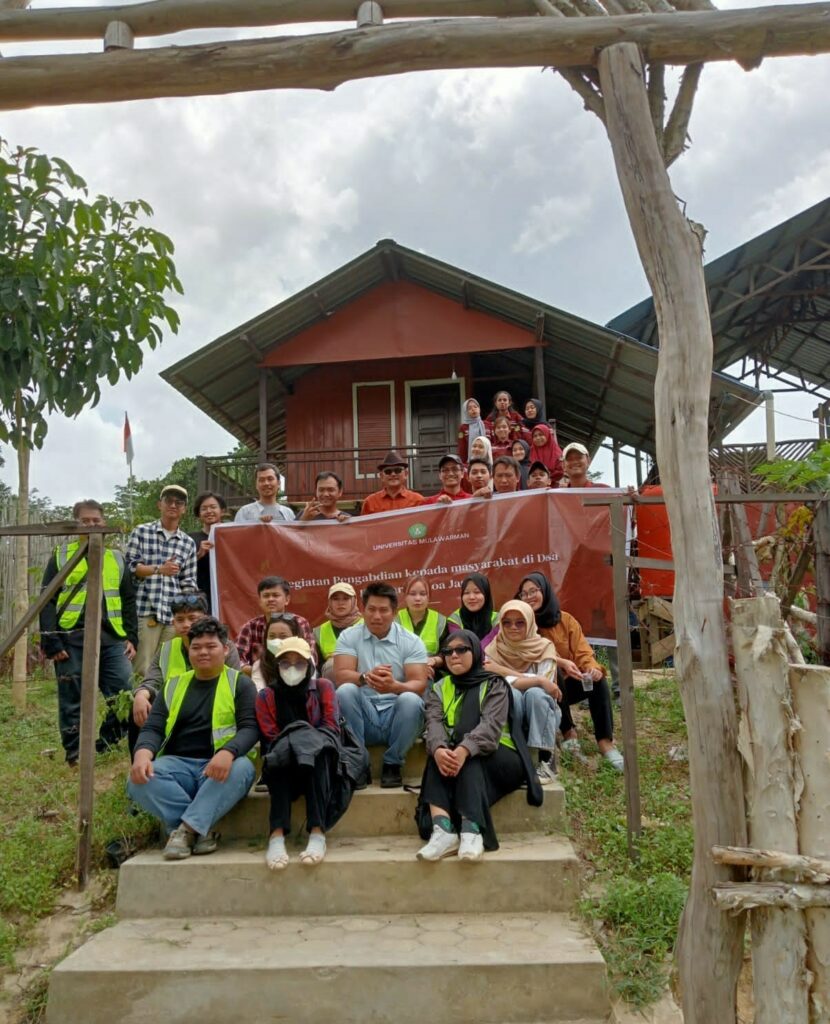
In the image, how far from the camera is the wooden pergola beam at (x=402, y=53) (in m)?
3.50

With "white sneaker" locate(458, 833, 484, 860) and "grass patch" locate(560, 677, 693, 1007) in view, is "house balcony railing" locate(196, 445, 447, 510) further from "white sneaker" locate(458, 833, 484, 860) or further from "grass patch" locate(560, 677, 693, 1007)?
Result: "white sneaker" locate(458, 833, 484, 860)

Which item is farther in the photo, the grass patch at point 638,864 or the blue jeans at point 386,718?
the blue jeans at point 386,718

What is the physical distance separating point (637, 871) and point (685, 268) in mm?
2853

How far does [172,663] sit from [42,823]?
1.24 metres

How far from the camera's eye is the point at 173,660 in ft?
14.6

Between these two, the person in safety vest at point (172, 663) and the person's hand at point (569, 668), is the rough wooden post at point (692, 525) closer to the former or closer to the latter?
the person's hand at point (569, 668)

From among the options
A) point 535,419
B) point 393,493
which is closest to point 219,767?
point 393,493

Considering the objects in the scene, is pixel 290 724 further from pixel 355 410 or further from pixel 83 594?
pixel 355 410

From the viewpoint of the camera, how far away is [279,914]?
12.5 feet

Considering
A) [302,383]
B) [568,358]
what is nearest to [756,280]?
[568,358]

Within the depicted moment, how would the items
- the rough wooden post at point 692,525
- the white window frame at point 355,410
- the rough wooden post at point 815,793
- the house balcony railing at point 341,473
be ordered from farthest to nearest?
the white window frame at point 355,410, the house balcony railing at point 341,473, the rough wooden post at point 692,525, the rough wooden post at point 815,793

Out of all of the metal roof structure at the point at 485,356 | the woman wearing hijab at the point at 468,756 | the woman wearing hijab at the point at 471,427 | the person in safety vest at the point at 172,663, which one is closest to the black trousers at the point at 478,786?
the woman wearing hijab at the point at 468,756

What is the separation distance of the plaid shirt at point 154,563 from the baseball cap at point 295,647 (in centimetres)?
180

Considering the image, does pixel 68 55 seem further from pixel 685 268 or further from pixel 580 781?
pixel 580 781
